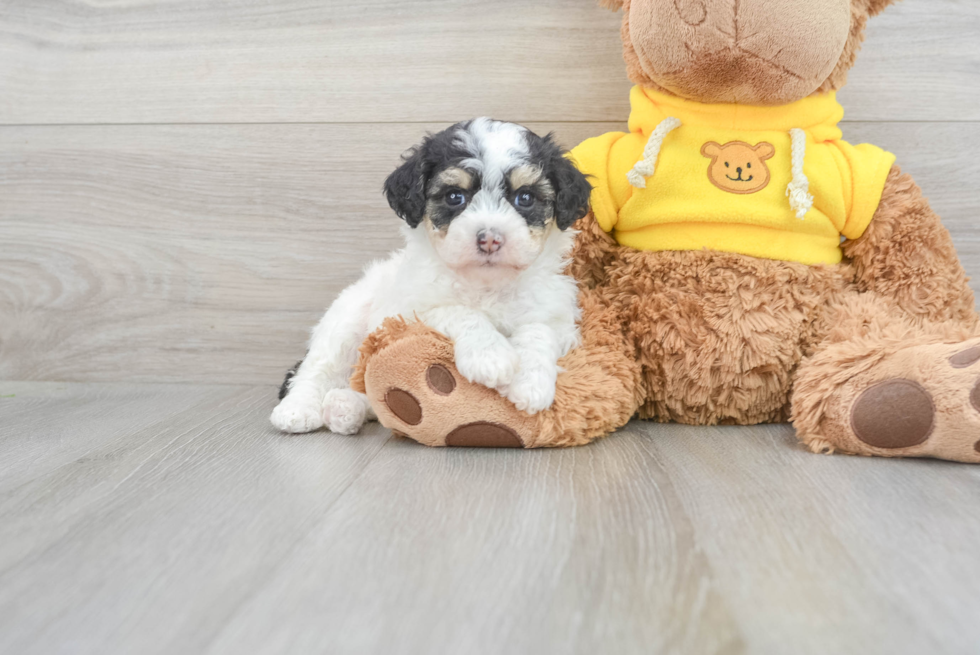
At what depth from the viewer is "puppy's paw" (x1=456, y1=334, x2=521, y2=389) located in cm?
124

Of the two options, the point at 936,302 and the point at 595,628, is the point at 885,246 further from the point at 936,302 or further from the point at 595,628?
the point at 595,628

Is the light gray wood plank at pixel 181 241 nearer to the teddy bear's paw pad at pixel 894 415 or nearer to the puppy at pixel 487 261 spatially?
the puppy at pixel 487 261

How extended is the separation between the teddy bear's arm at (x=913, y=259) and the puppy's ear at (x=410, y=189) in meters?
0.91

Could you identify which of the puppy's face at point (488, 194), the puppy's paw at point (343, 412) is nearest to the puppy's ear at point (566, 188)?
the puppy's face at point (488, 194)

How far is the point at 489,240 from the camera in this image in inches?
50.7

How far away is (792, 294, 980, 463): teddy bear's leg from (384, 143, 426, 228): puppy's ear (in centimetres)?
78

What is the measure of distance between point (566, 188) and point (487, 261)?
0.21m

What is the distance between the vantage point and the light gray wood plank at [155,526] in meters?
0.75

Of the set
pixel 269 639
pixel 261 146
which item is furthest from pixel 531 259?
pixel 261 146

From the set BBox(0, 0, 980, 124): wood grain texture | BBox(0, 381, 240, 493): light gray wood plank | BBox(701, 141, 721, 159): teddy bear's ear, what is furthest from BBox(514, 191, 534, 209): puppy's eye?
BBox(0, 381, 240, 493): light gray wood plank

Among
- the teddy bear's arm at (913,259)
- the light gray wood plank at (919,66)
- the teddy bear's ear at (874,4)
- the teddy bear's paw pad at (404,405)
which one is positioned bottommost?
the teddy bear's paw pad at (404,405)

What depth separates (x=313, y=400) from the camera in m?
1.58

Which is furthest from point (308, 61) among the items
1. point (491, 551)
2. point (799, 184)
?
point (491, 551)

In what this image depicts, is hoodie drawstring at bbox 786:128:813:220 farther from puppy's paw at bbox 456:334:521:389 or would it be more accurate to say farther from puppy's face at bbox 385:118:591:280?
puppy's paw at bbox 456:334:521:389
